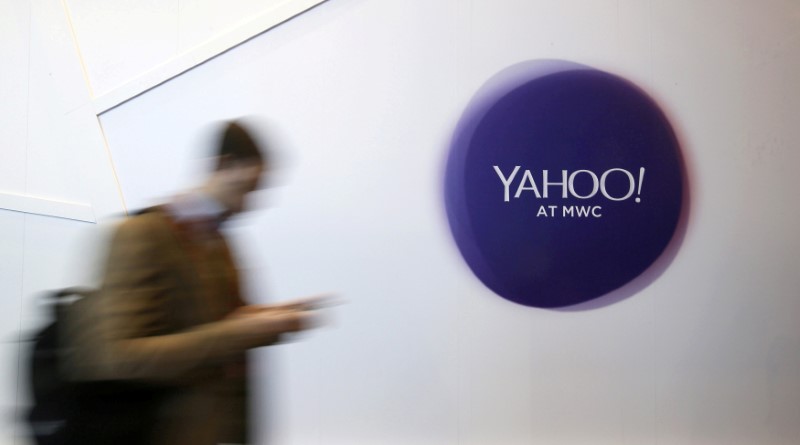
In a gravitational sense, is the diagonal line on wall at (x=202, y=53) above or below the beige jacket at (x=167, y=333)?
above

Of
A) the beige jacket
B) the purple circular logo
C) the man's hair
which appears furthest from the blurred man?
the purple circular logo

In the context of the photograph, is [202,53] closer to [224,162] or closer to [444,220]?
[444,220]

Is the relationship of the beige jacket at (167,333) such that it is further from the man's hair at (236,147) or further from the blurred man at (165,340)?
the man's hair at (236,147)

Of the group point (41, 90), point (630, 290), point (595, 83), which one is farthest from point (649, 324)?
point (41, 90)

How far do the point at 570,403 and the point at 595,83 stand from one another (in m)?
1.25

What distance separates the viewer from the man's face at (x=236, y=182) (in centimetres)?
169

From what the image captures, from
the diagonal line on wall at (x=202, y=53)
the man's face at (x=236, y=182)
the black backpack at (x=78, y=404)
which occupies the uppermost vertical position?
the diagonal line on wall at (x=202, y=53)

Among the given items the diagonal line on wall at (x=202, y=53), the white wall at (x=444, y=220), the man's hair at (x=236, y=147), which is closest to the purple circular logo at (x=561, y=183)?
the white wall at (x=444, y=220)

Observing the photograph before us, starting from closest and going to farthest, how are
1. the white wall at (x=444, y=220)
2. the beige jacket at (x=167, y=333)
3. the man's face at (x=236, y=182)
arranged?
the beige jacket at (x=167, y=333)
the man's face at (x=236, y=182)
the white wall at (x=444, y=220)

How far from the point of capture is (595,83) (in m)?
3.41

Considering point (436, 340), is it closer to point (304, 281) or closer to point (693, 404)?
point (304, 281)

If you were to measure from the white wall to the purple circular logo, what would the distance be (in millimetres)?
69

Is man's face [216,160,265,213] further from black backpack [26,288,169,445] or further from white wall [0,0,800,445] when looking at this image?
white wall [0,0,800,445]

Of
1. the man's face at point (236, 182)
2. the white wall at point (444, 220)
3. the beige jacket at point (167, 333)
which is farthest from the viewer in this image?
the white wall at point (444, 220)
